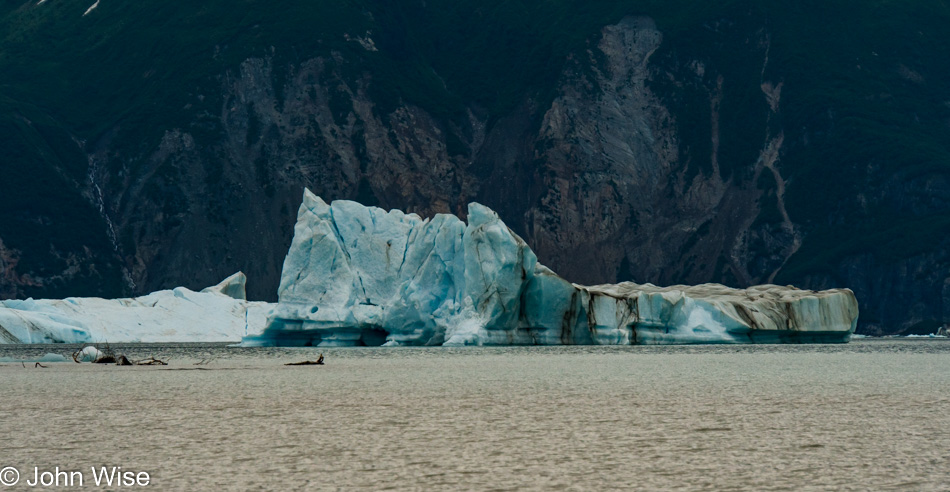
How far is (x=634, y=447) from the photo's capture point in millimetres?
10820

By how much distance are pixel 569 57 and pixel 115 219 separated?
152 feet

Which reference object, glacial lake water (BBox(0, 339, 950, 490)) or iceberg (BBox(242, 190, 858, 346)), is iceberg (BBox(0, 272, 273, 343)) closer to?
iceberg (BBox(242, 190, 858, 346))

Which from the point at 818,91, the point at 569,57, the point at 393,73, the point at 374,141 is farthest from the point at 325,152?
the point at 818,91

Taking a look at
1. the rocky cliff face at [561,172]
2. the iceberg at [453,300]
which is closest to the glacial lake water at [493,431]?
the iceberg at [453,300]

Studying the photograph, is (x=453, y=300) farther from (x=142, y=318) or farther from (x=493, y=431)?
(x=493, y=431)

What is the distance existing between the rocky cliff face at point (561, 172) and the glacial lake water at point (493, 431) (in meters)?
78.2

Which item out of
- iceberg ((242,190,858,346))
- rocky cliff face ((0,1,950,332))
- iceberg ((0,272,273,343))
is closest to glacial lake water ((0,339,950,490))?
iceberg ((242,190,858,346))

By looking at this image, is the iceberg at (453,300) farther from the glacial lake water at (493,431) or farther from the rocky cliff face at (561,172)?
the rocky cliff face at (561,172)

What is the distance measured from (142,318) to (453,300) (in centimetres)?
2135

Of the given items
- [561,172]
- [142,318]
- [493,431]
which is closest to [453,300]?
[142,318]

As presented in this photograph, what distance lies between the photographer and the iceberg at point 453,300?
41438 millimetres

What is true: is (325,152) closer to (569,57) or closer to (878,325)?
(569,57)

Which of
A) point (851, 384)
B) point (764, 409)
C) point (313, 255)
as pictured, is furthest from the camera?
point (313, 255)

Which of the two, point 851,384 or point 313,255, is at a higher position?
point 313,255
